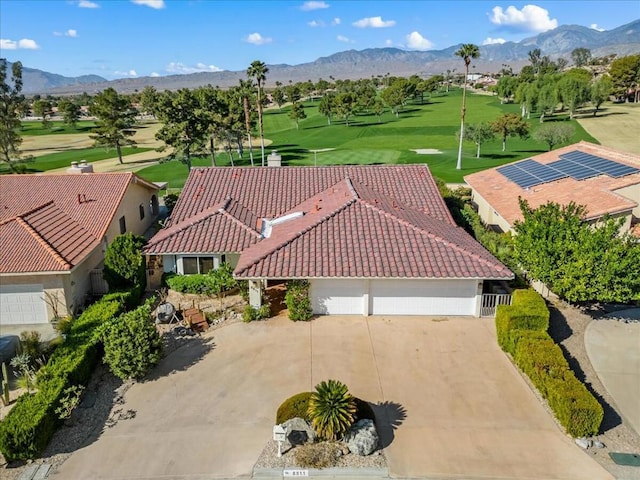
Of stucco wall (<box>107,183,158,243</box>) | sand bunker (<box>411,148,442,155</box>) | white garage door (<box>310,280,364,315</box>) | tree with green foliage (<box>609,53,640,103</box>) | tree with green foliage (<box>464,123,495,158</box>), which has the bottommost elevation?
white garage door (<box>310,280,364,315</box>)

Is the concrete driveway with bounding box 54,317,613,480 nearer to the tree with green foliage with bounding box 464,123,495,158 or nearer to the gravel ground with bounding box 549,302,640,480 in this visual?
the gravel ground with bounding box 549,302,640,480

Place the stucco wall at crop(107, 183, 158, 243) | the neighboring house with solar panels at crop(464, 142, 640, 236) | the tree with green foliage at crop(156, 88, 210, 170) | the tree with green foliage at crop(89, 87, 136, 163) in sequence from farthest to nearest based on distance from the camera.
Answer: the tree with green foliage at crop(89, 87, 136, 163) < the tree with green foliage at crop(156, 88, 210, 170) < the stucco wall at crop(107, 183, 158, 243) < the neighboring house with solar panels at crop(464, 142, 640, 236)

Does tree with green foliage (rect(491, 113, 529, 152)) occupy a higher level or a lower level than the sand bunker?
higher

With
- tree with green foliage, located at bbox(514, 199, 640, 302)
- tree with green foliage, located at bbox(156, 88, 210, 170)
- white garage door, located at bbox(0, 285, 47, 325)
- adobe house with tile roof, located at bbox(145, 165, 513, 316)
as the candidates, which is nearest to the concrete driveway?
adobe house with tile roof, located at bbox(145, 165, 513, 316)

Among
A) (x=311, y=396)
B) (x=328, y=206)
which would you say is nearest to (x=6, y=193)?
(x=328, y=206)

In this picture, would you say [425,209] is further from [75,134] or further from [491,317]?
[75,134]

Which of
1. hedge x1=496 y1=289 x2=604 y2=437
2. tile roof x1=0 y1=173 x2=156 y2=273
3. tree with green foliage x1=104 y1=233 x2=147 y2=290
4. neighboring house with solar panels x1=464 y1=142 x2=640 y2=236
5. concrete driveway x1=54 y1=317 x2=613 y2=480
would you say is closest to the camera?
concrete driveway x1=54 y1=317 x2=613 y2=480
